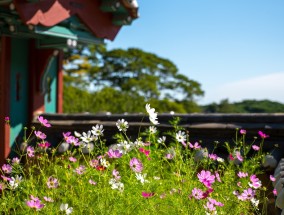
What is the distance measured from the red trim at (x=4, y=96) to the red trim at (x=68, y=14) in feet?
3.62

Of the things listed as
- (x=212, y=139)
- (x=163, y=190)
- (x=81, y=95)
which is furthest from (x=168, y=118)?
(x=81, y=95)

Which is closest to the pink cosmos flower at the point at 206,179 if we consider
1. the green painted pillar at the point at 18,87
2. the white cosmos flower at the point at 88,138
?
the white cosmos flower at the point at 88,138

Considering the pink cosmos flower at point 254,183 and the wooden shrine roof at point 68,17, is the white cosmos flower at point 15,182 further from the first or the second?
the wooden shrine roof at point 68,17

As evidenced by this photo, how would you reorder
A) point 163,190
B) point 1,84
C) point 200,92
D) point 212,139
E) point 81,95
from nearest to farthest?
point 163,190
point 212,139
point 1,84
point 81,95
point 200,92

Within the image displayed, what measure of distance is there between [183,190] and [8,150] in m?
5.01

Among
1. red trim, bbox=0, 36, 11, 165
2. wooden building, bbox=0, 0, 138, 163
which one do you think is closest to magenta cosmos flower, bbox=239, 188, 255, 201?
wooden building, bbox=0, 0, 138, 163

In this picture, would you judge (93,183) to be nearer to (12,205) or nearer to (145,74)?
(12,205)

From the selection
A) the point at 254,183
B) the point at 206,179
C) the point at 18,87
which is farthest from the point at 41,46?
the point at 206,179

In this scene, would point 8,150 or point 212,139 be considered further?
point 8,150

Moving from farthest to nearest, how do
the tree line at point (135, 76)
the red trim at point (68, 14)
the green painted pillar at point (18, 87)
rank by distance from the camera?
the tree line at point (135, 76)
the green painted pillar at point (18, 87)
the red trim at point (68, 14)

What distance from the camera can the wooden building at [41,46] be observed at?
22.1 feet

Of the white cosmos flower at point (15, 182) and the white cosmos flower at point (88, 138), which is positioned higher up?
the white cosmos flower at point (88, 138)

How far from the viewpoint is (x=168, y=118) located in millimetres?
4859

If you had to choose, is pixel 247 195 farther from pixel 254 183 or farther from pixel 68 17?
pixel 68 17
